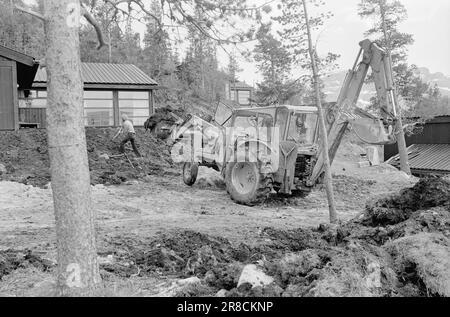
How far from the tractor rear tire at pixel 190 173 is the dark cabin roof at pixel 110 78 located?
11.7 m

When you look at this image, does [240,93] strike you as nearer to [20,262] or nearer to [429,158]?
[429,158]

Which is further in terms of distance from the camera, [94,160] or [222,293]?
[94,160]

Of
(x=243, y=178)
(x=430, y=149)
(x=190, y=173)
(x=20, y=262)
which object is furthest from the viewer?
(x=430, y=149)

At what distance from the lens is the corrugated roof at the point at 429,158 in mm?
23047

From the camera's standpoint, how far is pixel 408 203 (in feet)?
25.5

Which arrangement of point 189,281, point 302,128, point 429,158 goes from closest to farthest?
point 189,281 < point 302,128 < point 429,158

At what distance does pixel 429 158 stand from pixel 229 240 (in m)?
20.1

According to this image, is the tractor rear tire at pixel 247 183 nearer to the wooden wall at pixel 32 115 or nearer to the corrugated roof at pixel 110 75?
the corrugated roof at pixel 110 75

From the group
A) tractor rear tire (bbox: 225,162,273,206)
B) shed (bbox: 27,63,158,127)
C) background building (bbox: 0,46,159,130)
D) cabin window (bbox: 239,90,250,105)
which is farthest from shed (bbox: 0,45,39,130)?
cabin window (bbox: 239,90,250,105)

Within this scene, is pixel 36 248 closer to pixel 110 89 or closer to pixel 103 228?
pixel 103 228

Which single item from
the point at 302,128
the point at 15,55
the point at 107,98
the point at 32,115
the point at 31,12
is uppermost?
the point at 15,55

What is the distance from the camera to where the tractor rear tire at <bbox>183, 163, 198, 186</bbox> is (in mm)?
14159

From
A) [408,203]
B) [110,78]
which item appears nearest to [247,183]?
[408,203]
